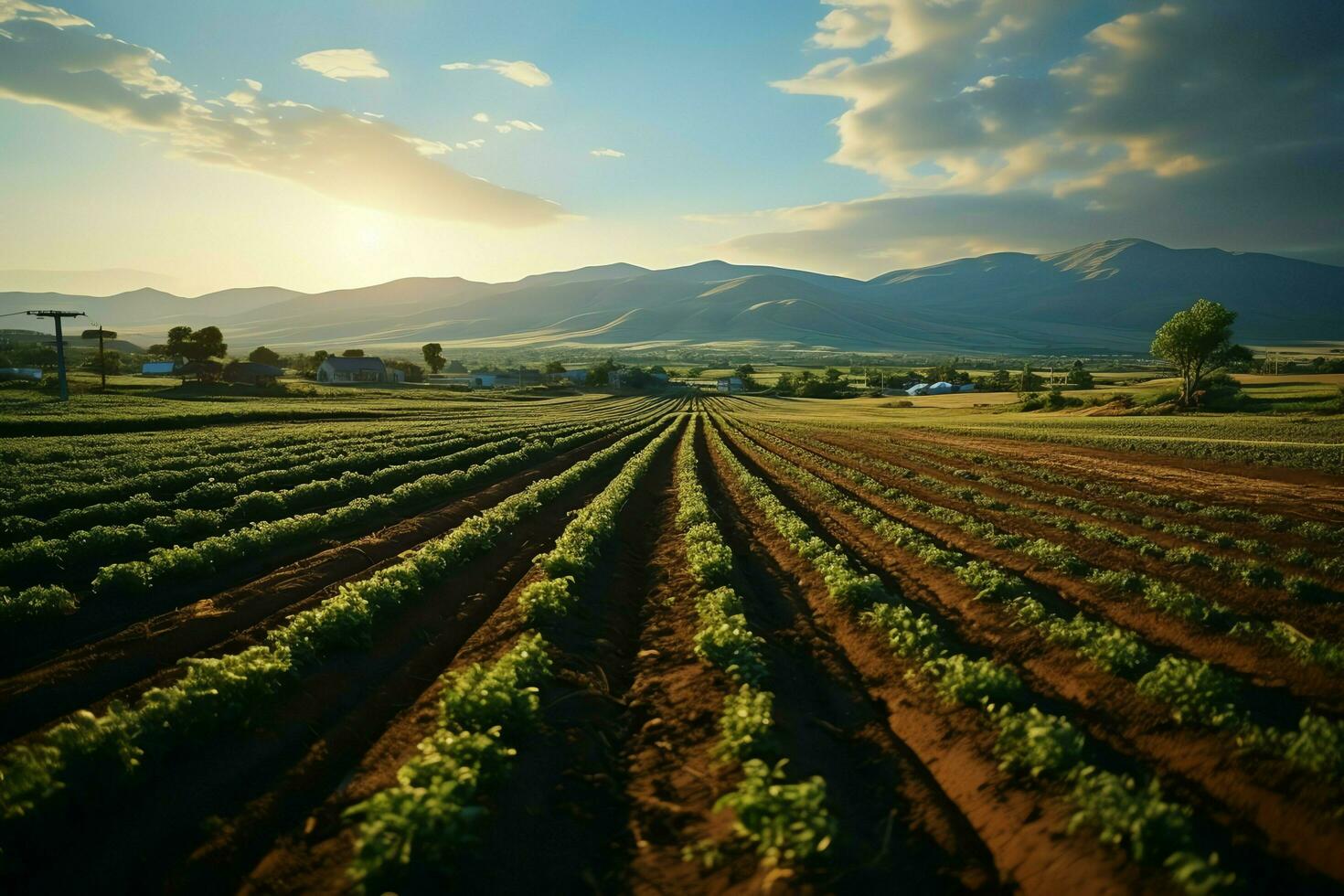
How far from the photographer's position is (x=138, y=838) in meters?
6.35

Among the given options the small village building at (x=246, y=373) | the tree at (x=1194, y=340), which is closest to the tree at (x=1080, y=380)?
the tree at (x=1194, y=340)

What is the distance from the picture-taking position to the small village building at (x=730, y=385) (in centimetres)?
15560

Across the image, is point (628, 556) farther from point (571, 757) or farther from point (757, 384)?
point (757, 384)

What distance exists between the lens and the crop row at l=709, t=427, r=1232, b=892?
5379 mm

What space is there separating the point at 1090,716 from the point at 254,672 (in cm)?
1170

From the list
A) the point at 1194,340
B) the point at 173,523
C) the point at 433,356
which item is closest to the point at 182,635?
the point at 173,523

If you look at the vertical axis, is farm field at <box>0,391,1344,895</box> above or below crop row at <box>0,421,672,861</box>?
below

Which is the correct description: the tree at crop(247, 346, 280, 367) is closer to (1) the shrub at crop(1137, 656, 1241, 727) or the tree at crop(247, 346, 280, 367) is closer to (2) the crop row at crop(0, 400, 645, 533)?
(2) the crop row at crop(0, 400, 645, 533)

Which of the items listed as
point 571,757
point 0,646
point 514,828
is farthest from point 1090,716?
point 0,646

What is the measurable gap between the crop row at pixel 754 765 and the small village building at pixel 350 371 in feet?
422

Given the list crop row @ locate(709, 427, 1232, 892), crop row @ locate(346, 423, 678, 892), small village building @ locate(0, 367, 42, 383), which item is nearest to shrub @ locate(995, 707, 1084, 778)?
crop row @ locate(709, 427, 1232, 892)

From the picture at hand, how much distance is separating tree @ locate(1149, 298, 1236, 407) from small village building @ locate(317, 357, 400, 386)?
127896 millimetres

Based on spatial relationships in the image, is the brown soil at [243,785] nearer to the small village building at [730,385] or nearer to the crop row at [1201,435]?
the crop row at [1201,435]

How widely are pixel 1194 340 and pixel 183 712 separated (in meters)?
86.7
